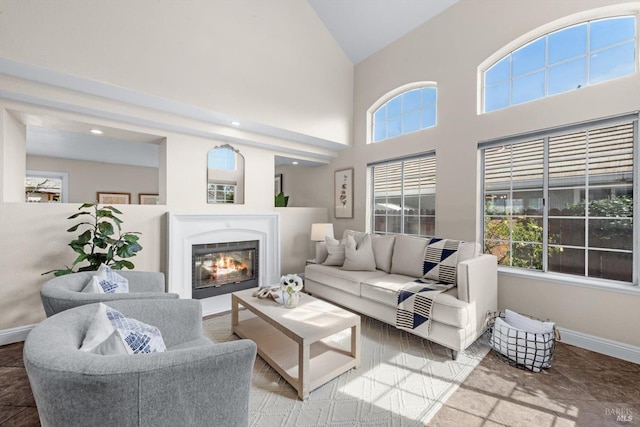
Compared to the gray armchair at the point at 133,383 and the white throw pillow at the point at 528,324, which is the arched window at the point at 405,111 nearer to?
the white throw pillow at the point at 528,324

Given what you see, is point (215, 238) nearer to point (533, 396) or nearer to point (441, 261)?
point (441, 261)

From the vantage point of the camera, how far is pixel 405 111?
13.6 ft

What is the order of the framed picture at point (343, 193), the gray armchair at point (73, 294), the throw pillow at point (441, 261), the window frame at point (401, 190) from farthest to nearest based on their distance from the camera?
the framed picture at point (343, 193) < the window frame at point (401, 190) < the throw pillow at point (441, 261) < the gray armchair at point (73, 294)

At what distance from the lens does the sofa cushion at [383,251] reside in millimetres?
3520

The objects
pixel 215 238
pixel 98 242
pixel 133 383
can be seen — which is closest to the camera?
pixel 133 383

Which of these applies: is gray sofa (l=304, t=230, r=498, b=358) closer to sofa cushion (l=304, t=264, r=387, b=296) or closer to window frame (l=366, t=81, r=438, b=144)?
sofa cushion (l=304, t=264, r=387, b=296)

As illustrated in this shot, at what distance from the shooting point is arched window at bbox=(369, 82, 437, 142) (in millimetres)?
3844

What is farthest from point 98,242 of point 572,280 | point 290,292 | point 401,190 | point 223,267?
point 572,280

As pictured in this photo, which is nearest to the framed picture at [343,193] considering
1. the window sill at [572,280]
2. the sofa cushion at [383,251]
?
the sofa cushion at [383,251]

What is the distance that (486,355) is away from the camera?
2383mm

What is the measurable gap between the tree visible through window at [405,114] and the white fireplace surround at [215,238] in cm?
229

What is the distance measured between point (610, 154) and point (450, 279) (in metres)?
1.84

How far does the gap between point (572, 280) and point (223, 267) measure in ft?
13.3

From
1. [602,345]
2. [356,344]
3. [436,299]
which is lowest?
[602,345]
